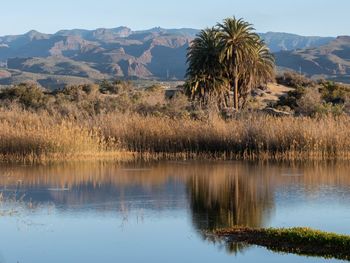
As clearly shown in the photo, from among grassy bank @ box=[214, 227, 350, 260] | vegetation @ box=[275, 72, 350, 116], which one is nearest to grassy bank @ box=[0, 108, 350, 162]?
vegetation @ box=[275, 72, 350, 116]

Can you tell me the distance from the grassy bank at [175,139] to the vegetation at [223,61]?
22734 mm

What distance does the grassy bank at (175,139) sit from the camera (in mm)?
29875

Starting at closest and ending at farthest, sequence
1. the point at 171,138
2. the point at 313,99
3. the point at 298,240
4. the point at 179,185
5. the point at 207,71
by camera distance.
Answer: the point at 298,240 → the point at 179,185 → the point at 171,138 → the point at 313,99 → the point at 207,71

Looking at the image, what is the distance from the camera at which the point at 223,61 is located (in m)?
56.2

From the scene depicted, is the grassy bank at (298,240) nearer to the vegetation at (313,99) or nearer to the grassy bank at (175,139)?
the grassy bank at (175,139)

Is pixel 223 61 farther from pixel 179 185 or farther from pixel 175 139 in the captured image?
pixel 179 185

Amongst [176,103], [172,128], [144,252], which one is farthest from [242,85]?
[144,252]

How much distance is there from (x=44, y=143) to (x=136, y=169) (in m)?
5.03

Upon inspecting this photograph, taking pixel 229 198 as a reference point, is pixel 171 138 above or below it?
above

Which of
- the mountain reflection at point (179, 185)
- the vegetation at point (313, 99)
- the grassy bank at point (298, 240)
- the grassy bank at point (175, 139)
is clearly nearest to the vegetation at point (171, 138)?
the grassy bank at point (175, 139)

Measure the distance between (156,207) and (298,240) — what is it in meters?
5.37

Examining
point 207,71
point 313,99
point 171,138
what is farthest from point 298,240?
point 207,71

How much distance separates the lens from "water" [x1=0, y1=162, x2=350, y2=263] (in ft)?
46.9

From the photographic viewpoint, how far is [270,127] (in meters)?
30.5
